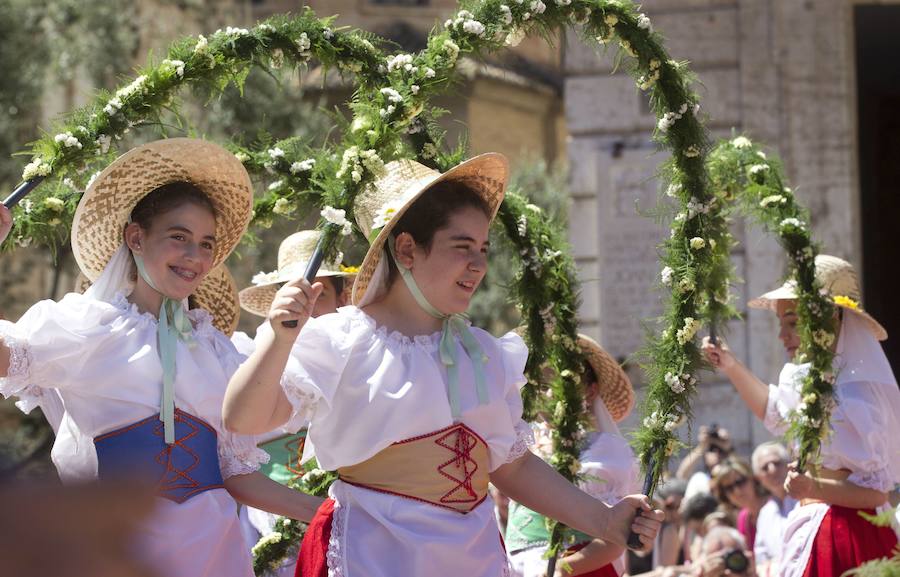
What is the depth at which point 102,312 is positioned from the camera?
4.07 meters

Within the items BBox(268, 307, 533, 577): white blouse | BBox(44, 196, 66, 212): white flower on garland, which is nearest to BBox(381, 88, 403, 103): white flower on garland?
BBox(268, 307, 533, 577): white blouse

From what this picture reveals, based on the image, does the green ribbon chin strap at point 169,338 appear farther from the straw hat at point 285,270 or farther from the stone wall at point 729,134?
the stone wall at point 729,134

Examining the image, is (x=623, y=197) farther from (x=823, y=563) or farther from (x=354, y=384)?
(x=354, y=384)

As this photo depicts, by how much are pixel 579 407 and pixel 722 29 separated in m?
6.74

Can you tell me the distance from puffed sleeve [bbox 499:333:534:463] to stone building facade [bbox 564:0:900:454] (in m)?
6.91

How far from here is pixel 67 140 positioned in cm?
450

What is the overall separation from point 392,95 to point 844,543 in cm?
267

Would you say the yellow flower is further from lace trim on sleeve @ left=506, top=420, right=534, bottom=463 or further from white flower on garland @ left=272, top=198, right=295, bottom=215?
white flower on garland @ left=272, top=198, right=295, bottom=215

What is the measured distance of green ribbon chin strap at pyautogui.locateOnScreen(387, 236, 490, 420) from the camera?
3.77 meters

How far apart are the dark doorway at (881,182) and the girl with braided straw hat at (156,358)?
10.6 meters

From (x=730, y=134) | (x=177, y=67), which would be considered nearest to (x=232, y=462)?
(x=177, y=67)

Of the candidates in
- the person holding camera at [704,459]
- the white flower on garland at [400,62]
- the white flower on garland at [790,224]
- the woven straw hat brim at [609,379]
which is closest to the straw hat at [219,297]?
the white flower on garland at [400,62]

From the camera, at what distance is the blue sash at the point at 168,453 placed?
3924mm

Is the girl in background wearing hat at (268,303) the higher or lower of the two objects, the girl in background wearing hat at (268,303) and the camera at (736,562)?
the higher
